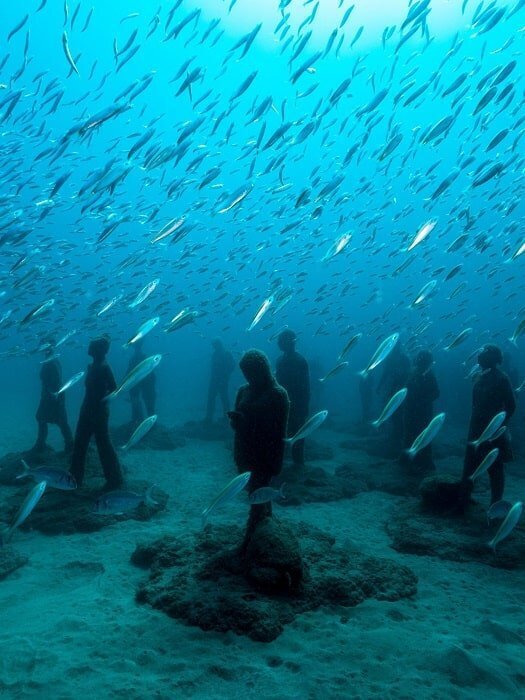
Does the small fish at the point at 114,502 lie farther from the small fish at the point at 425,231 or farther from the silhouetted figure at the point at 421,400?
the silhouetted figure at the point at 421,400

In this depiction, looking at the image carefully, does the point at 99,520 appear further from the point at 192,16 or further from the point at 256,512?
the point at 192,16

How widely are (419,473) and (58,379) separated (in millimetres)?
9199

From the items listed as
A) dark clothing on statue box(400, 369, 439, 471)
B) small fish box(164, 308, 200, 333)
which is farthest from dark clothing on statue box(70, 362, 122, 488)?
dark clothing on statue box(400, 369, 439, 471)

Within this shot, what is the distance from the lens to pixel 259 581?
4.14 m

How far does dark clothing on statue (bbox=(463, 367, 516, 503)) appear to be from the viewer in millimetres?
6668

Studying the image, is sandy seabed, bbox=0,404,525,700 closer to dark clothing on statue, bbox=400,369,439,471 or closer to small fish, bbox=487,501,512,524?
small fish, bbox=487,501,512,524

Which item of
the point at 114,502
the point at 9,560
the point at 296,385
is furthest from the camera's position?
the point at 296,385

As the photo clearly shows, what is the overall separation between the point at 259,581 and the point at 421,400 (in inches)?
267

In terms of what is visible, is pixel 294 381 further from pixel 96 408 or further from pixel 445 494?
pixel 96 408

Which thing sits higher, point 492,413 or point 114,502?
point 114,502

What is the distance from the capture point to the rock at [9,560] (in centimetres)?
512

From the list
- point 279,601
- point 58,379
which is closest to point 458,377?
point 58,379

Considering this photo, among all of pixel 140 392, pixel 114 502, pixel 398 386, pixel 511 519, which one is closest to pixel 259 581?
pixel 114 502

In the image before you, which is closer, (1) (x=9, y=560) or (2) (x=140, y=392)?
(1) (x=9, y=560)
